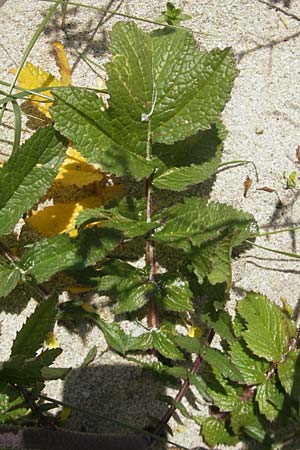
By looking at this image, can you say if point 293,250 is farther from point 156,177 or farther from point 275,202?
point 156,177

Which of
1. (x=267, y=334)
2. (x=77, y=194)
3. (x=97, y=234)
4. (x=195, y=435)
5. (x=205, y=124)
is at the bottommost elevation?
(x=195, y=435)

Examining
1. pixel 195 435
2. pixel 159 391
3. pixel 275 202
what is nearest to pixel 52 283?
pixel 159 391

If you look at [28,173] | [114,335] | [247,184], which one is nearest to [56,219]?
[28,173]

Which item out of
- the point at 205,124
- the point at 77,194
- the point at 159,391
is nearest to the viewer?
the point at 205,124

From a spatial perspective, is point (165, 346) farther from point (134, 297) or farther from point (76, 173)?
point (76, 173)

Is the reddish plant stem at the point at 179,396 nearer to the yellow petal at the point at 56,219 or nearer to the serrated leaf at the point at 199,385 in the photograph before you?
the serrated leaf at the point at 199,385

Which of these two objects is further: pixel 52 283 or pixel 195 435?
pixel 52 283
